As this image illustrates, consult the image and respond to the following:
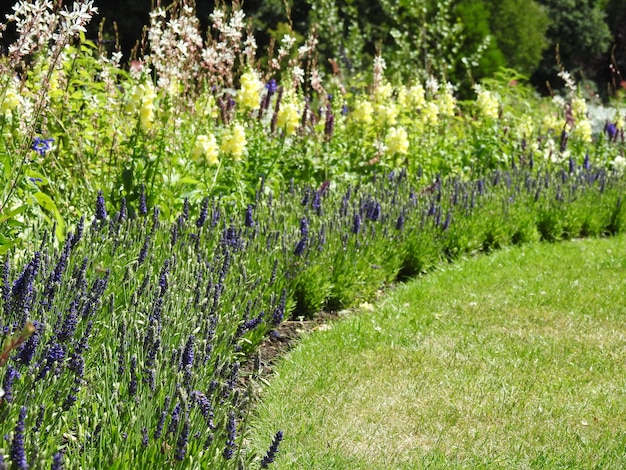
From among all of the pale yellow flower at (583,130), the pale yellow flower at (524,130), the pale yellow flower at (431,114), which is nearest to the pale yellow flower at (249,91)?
the pale yellow flower at (431,114)

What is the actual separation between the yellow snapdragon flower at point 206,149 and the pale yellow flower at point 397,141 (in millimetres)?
2223

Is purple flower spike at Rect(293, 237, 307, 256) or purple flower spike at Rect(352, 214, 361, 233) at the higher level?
purple flower spike at Rect(352, 214, 361, 233)

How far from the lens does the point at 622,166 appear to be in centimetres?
902

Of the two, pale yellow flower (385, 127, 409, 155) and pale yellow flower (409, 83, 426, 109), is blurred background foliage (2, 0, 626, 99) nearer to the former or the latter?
pale yellow flower (409, 83, 426, 109)

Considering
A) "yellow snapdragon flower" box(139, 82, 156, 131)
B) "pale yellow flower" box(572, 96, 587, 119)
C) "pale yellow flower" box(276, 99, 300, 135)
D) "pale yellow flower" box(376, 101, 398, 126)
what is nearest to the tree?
"pale yellow flower" box(572, 96, 587, 119)

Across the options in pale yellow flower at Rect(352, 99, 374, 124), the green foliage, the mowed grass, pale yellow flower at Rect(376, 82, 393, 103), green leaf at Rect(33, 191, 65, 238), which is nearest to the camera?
the mowed grass

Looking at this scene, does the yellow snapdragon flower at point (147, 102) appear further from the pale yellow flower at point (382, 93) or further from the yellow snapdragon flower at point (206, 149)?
the pale yellow flower at point (382, 93)

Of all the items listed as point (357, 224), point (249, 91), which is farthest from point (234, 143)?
point (357, 224)

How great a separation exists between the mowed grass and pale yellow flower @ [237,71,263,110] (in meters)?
1.95

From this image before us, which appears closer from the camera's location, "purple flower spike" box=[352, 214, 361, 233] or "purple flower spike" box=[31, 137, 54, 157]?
"purple flower spike" box=[31, 137, 54, 157]

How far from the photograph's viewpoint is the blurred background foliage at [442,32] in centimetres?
1256

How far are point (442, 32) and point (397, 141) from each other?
234 inches

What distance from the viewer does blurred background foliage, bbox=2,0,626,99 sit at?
12.6 metres

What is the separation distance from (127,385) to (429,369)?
1.92 metres
